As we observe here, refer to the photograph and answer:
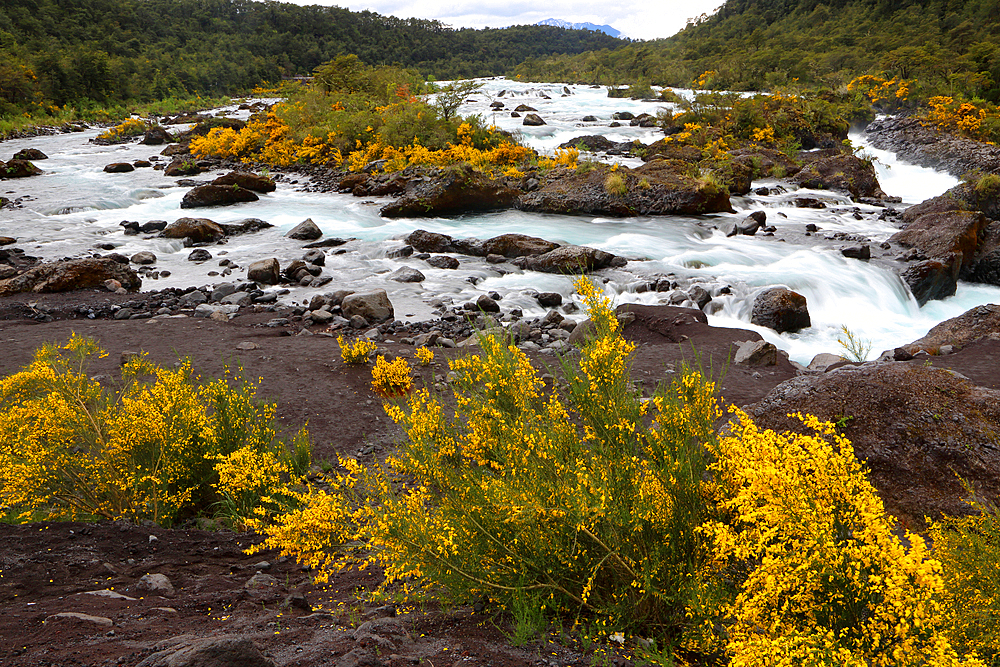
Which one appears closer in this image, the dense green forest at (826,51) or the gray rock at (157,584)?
the gray rock at (157,584)

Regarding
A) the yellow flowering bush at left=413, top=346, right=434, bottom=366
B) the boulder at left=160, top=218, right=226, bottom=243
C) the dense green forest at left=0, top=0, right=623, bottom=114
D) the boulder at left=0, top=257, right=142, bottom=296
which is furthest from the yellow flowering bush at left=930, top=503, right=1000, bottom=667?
the dense green forest at left=0, top=0, right=623, bottom=114

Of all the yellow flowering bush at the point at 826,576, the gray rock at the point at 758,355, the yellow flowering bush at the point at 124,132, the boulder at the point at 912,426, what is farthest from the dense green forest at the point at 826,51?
the yellow flowering bush at the point at 124,132

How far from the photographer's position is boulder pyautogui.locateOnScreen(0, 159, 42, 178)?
2002cm

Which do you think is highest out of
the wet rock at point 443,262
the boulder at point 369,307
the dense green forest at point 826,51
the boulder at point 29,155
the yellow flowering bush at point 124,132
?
the dense green forest at point 826,51

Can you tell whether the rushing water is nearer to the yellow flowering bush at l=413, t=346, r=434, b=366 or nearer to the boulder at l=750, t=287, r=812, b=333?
the boulder at l=750, t=287, r=812, b=333

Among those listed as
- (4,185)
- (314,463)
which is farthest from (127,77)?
(314,463)

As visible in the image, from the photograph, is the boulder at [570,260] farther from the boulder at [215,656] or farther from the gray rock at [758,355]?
the boulder at [215,656]

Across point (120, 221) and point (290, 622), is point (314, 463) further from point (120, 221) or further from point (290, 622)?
point (120, 221)

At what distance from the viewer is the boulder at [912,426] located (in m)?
4.00

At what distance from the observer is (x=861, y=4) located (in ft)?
193

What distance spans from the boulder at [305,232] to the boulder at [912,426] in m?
12.4

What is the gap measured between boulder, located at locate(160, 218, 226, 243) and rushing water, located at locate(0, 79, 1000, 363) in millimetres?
531

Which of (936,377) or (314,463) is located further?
(314,463)

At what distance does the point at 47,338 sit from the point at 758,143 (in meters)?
23.5
